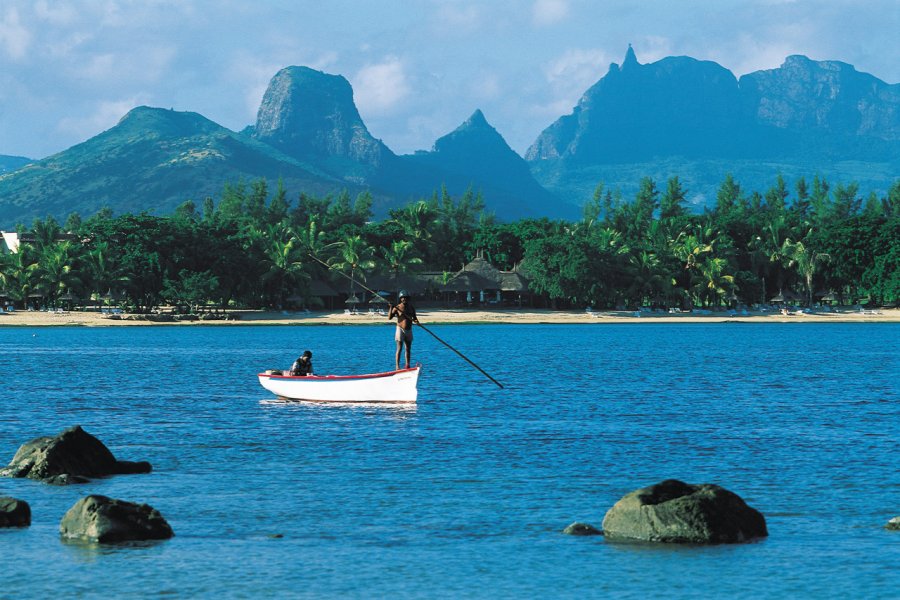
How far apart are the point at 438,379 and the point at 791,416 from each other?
24.1 metres

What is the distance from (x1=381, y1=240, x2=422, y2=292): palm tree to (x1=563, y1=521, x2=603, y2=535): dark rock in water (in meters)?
110

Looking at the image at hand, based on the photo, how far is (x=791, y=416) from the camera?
40.7m

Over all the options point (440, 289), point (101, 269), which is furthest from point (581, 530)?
point (440, 289)

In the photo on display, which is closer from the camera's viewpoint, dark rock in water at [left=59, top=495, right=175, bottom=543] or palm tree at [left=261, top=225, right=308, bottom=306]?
dark rock in water at [left=59, top=495, right=175, bottom=543]

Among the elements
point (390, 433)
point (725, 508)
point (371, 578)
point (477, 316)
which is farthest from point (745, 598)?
point (477, 316)

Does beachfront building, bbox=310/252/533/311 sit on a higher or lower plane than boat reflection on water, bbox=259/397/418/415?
higher

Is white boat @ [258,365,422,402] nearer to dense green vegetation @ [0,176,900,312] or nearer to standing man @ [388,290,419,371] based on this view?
standing man @ [388,290,419,371]

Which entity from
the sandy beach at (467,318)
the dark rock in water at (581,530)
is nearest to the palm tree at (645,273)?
the sandy beach at (467,318)

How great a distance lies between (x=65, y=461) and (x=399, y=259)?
105205 millimetres

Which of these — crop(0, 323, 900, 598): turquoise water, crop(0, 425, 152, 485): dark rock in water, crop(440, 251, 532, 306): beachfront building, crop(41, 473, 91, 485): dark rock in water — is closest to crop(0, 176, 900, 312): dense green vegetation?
crop(440, 251, 532, 306): beachfront building

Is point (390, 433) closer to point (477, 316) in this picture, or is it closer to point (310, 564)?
point (310, 564)

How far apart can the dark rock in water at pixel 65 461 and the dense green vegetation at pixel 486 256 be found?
9187 centimetres

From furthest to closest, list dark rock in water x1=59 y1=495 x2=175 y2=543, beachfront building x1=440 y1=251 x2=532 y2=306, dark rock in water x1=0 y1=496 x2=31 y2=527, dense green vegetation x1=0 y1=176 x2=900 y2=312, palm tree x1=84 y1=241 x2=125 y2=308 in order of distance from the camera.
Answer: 1. beachfront building x1=440 y1=251 x2=532 y2=306
2. dense green vegetation x1=0 y1=176 x2=900 y2=312
3. palm tree x1=84 y1=241 x2=125 y2=308
4. dark rock in water x1=0 y1=496 x2=31 y2=527
5. dark rock in water x1=59 y1=495 x2=175 y2=543

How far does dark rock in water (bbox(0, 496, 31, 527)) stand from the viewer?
20.1 m
